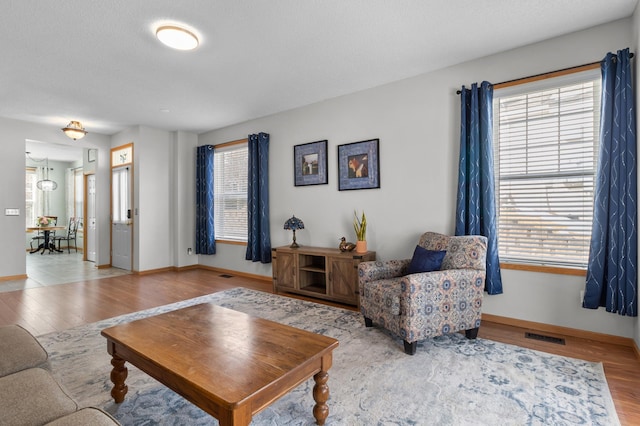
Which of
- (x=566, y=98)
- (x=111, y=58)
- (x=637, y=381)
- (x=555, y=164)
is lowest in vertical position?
(x=637, y=381)

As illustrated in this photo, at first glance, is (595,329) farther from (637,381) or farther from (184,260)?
(184,260)

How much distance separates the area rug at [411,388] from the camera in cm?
184

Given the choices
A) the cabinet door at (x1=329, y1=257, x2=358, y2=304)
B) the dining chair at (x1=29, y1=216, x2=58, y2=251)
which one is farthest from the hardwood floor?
the dining chair at (x1=29, y1=216, x2=58, y2=251)

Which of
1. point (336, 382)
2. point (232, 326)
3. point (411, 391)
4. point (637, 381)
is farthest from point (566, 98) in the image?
point (232, 326)

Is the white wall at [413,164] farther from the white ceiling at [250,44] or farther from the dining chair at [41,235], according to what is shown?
the dining chair at [41,235]

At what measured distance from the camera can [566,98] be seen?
119 inches

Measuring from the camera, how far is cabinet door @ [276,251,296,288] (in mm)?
4453

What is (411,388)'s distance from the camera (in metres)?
2.12

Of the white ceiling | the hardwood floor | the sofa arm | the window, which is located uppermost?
the white ceiling

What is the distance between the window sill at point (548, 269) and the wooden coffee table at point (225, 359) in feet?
7.58

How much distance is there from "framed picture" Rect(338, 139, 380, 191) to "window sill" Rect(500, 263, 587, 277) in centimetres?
168

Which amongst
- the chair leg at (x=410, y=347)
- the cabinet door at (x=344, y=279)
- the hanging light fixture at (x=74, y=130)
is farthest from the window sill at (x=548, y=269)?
the hanging light fixture at (x=74, y=130)

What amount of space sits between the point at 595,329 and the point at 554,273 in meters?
0.54

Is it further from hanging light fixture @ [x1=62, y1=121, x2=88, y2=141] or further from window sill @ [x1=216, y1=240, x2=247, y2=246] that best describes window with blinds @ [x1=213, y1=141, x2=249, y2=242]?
hanging light fixture @ [x1=62, y1=121, x2=88, y2=141]
